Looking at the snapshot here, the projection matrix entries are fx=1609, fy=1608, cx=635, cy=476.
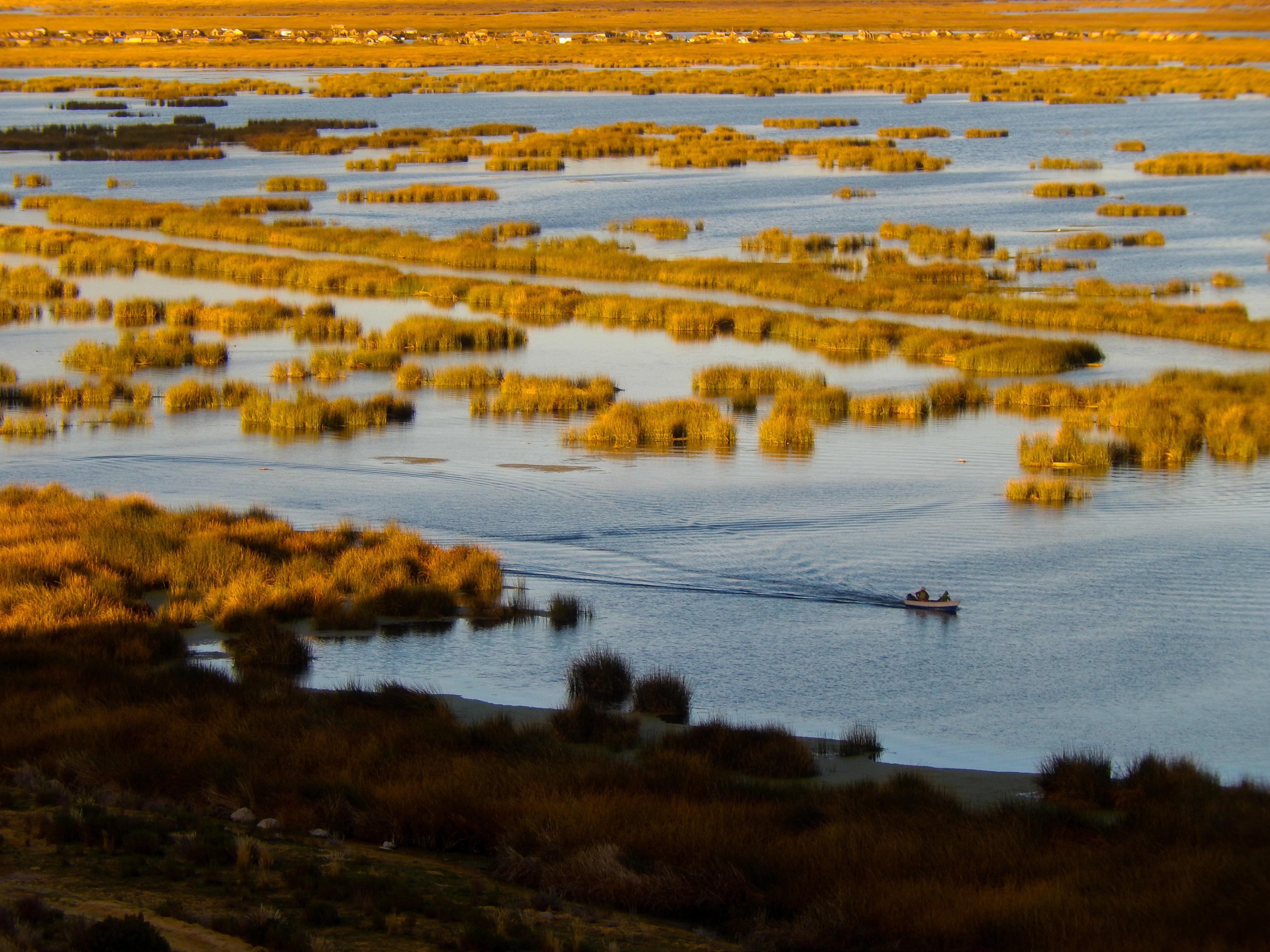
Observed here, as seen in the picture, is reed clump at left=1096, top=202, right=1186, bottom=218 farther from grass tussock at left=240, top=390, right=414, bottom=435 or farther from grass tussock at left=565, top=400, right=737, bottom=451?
grass tussock at left=240, top=390, right=414, bottom=435

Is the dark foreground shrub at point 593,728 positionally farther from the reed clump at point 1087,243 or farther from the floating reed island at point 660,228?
the floating reed island at point 660,228

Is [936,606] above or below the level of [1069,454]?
below

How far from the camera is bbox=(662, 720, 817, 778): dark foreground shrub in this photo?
14.0m

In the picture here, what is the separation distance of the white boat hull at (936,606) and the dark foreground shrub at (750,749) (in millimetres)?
5763

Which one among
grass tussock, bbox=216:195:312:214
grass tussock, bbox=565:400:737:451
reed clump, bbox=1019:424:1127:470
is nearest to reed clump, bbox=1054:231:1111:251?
reed clump, bbox=1019:424:1127:470

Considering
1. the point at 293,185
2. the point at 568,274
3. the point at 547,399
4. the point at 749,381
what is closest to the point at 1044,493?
the point at 749,381

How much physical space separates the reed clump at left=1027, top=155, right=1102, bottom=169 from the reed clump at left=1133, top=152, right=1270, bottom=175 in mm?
1907

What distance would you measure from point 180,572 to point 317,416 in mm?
12190

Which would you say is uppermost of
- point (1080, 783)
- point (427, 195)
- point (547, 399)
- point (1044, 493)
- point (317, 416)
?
point (427, 195)

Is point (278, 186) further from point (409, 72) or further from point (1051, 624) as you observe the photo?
point (409, 72)

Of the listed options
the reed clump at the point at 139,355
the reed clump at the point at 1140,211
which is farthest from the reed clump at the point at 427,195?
the reed clump at the point at 139,355

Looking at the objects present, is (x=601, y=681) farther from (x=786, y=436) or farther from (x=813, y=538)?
(x=786, y=436)

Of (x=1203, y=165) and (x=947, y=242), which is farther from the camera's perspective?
(x=1203, y=165)

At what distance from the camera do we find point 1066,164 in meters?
74.5
